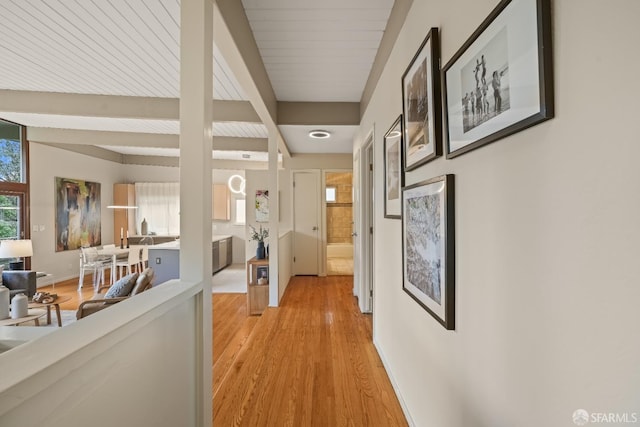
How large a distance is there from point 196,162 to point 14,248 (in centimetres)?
491

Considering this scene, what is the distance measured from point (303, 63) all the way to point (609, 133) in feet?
8.46

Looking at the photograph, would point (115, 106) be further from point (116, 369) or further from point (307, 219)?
point (116, 369)

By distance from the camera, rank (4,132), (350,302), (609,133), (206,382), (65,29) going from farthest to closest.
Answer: (4,132) < (350,302) < (65,29) < (206,382) < (609,133)

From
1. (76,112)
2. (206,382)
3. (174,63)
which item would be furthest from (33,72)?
(206,382)

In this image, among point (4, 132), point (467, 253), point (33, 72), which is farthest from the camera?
point (4, 132)

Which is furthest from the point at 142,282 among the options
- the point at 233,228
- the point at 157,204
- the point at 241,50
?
the point at 157,204

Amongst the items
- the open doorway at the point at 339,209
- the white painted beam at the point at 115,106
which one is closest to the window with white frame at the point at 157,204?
the open doorway at the point at 339,209

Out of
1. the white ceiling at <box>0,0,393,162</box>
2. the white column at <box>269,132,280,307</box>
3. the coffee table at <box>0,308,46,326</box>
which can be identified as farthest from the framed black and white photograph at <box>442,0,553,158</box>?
the coffee table at <box>0,308,46,326</box>

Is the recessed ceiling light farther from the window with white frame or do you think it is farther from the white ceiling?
the window with white frame

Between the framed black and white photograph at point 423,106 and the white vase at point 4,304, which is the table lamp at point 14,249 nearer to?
the white vase at point 4,304

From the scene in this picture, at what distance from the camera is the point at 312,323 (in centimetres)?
327

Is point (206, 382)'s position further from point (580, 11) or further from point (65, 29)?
point (65, 29)

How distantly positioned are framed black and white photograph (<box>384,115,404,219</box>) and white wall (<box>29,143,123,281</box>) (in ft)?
21.4

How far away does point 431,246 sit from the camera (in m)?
1.31
